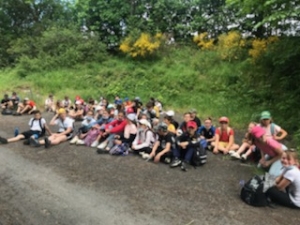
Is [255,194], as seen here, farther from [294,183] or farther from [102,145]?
A: [102,145]

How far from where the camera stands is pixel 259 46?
1881cm

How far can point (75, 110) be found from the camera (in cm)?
1596

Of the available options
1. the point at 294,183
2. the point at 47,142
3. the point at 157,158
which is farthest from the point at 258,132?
the point at 47,142

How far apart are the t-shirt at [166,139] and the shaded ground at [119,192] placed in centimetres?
56

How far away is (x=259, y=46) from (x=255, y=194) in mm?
14083

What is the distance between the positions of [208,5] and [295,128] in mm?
17716

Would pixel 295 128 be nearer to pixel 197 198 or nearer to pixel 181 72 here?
pixel 197 198

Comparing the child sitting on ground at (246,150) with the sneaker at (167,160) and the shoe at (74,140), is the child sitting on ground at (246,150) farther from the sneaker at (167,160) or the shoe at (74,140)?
the shoe at (74,140)

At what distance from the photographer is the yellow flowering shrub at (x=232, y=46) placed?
2095cm

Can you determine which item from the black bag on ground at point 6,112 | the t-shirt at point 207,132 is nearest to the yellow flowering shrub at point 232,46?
the t-shirt at point 207,132

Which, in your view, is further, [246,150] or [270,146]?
[246,150]

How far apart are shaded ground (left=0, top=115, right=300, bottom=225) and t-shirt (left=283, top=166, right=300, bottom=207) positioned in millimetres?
230

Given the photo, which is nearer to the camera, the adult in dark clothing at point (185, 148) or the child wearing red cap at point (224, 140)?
the adult in dark clothing at point (185, 148)

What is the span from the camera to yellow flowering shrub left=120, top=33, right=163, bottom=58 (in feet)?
80.5
